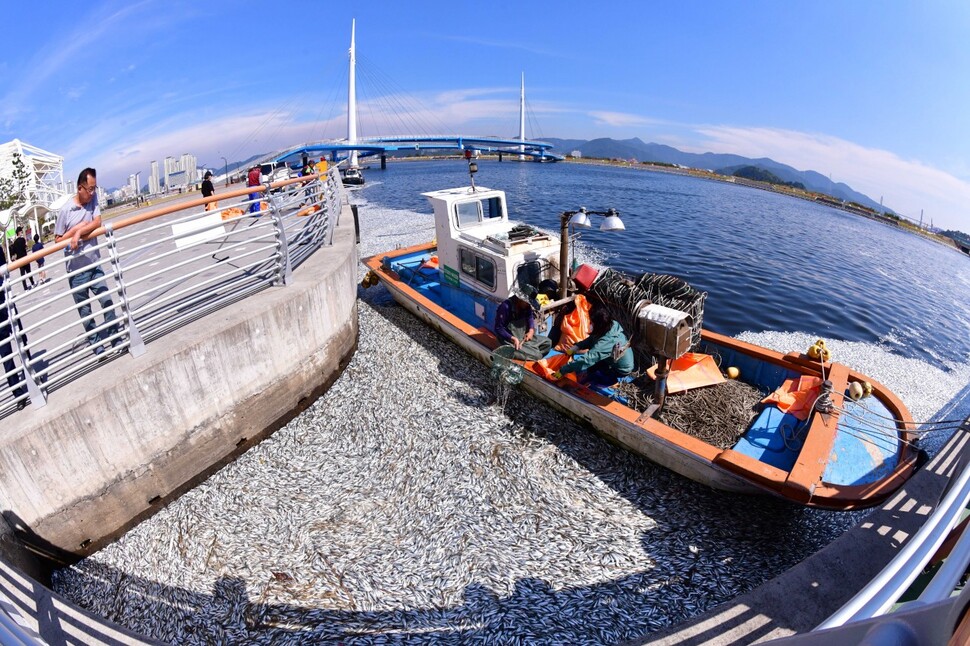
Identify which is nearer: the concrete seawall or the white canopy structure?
the concrete seawall

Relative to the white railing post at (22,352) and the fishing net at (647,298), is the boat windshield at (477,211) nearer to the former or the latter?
the fishing net at (647,298)

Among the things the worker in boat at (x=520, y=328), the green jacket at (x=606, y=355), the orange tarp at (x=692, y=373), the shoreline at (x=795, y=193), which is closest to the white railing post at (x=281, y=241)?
the worker in boat at (x=520, y=328)

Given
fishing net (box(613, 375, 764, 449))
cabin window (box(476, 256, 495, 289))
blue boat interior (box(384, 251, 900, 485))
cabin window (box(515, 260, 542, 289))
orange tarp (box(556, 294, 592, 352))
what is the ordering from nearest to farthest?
blue boat interior (box(384, 251, 900, 485)), fishing net (box(613, 375, 764, 449)), orange tarp (box(556, 294, 592, 352)), cabin window (box(515, 260, 542, 289)), cabin window (box(476, 256, 495, 289))

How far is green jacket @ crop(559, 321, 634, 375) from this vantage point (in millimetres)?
6145

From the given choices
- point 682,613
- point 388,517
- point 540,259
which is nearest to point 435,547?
point 388,517

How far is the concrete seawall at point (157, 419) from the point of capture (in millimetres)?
4434

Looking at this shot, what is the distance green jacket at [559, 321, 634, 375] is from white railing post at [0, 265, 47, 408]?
6.14m

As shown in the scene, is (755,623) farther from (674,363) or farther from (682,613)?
(674,363)

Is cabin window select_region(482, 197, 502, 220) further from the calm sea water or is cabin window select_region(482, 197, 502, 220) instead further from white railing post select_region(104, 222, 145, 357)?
white railing post select_region(104, 222, 145, 357)

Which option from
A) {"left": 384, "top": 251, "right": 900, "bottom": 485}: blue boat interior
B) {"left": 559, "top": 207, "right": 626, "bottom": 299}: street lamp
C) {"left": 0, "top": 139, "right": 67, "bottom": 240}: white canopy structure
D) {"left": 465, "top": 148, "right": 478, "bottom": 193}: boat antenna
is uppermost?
{"left": 0, "top": 139, "right": 67, "bottom": 240}: white canopy structure

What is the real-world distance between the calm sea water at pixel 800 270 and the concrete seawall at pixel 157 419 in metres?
9.73

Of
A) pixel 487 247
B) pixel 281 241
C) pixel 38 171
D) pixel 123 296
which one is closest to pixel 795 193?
pixel 487 247

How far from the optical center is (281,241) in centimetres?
687

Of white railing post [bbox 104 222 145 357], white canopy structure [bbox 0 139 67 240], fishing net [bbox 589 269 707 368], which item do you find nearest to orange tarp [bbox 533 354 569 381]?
fishing net [bbox 589 269 707 368]
